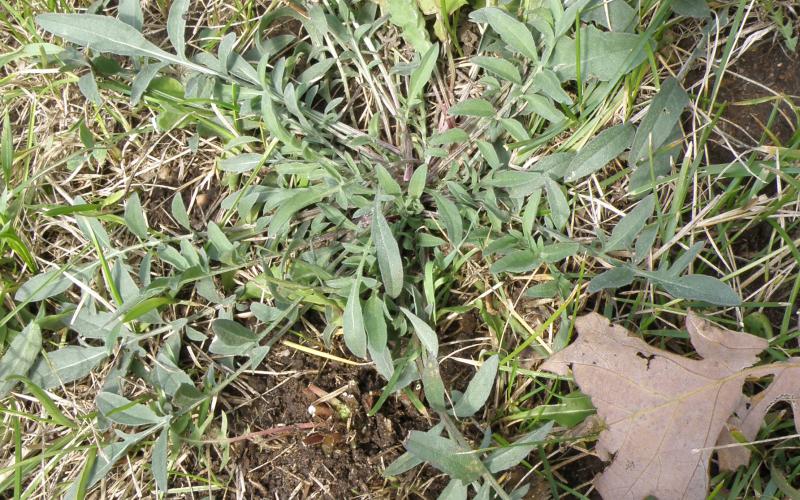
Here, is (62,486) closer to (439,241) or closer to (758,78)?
Answer: (439,241)

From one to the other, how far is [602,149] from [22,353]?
6.28ft

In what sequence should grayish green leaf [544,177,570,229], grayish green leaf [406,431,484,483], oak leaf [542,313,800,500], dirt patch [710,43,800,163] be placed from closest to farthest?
grayish green leaf [406,431,484,483]
oak leaf [542,313,800,500]
grayish green leaf [544,177,570,229]
dirt patch [710,43,800,163]

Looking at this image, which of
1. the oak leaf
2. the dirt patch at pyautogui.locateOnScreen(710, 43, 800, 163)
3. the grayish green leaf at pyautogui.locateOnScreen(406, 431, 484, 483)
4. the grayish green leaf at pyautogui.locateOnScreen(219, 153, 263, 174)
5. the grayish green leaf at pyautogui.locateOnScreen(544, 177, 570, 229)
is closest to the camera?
the grayish green leaf at pyautogui.locateOnScreen(406, 431, 484, 483)

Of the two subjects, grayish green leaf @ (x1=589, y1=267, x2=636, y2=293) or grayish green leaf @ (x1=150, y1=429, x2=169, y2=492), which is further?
grayish green leaf @ (x1=150, y1=429, x2=169, y2=492)


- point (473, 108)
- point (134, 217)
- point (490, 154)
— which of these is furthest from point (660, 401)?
point (134, 217)

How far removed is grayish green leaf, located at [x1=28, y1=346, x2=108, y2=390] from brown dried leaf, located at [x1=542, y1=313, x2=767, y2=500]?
57.9 inches

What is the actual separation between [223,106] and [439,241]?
2.62 ft

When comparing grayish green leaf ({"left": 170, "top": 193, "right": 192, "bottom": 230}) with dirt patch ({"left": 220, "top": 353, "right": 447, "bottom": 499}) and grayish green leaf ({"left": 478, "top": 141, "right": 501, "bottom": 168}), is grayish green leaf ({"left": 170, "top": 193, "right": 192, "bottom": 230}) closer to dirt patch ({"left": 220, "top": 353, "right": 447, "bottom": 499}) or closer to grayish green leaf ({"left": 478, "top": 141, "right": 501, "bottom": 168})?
dirt patch ({"left": 220, "top": 353, "right": 447, "bottom": 499})

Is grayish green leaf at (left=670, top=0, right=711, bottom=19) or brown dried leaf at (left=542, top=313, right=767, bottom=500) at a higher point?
grayish green leaf at (left=670, top=0, right=711, bottom=19)

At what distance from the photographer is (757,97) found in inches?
78.4

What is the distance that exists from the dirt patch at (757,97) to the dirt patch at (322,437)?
49.8 inches

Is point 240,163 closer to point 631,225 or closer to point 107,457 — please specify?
point 107,457

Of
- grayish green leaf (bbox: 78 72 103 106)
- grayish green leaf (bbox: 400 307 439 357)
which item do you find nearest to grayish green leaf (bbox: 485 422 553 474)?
grayish green leaf (bbox: 400 307 439 357)

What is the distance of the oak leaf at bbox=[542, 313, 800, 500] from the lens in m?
1.76
